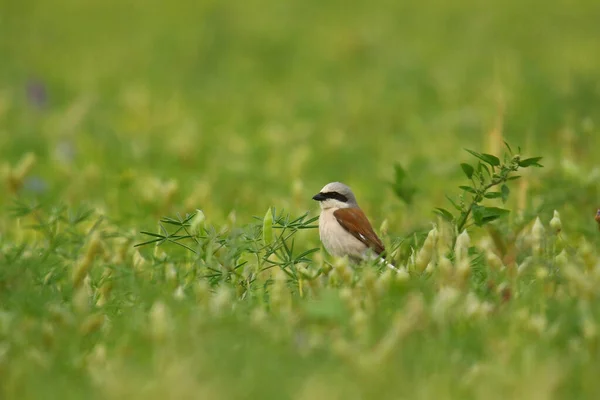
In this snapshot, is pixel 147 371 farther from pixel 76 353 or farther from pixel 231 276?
pixel 231 276

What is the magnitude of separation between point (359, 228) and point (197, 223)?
1472 millimetres

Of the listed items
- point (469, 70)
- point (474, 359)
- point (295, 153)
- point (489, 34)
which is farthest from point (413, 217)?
point (489, 34)

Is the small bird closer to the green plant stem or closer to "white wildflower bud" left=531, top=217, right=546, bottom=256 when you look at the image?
the green plant stem

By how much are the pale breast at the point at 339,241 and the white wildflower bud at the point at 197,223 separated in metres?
1.20

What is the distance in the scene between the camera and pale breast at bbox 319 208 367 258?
6.38 meters

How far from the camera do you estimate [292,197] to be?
29.3 ft

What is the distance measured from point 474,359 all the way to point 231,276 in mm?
1634

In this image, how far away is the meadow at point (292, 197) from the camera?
4000 millimetres

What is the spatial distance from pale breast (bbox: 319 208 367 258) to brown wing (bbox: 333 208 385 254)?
0.03 meters

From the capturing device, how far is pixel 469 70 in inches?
559

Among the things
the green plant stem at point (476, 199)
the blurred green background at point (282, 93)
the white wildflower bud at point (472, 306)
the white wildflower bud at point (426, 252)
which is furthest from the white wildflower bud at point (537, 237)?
the blurred green background at point (282, 93)

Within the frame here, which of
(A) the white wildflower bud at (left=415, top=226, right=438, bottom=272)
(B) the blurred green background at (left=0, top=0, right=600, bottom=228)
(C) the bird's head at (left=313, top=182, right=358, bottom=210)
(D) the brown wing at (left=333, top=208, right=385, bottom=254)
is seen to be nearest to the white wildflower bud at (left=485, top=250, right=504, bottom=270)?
(A) the white wildflower bud at (left=415, top=226, right=438, bottom=272)

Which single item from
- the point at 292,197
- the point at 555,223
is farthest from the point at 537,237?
the point at 292,197

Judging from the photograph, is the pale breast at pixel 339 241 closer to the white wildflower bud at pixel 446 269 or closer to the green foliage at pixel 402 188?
the green foliage at pixel 402 188
